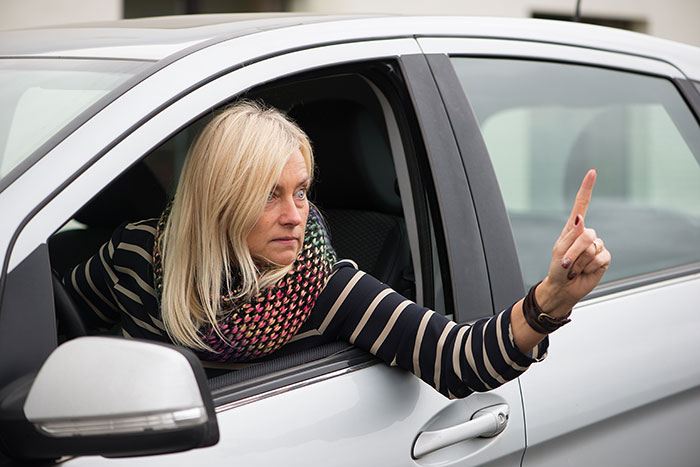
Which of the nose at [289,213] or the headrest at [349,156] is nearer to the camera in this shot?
the nose at [289,213]

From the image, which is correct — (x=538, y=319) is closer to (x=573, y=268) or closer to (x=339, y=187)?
(x=573, y=268)

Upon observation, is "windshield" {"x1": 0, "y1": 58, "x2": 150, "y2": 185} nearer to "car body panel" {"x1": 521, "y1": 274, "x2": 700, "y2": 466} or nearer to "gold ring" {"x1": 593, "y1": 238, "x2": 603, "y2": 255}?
"gold ring" {"x1": 593, "y1": 238, "x2": 603, "y2": 255}

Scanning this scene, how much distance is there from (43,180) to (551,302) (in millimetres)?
744

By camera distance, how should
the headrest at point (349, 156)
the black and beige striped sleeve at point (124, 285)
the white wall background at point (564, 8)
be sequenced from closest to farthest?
the black and beige striped sleeve at point (124, 285)
the headrest at point (349, 156)
the white wall background at point (564, 8)

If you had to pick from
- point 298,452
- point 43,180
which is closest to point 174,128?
point 43,180

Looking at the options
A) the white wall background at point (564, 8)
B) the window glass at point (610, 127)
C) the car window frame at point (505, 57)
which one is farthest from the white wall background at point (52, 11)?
the car window frame at point (505, 57)

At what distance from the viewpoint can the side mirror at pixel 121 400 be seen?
A: 0.86 metres

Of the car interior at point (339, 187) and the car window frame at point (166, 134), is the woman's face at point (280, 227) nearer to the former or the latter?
the car window frame at point (166, 134)

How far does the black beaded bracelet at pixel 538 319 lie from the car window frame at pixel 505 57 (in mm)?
255

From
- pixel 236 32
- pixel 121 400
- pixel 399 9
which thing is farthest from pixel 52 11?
pixel 121 400

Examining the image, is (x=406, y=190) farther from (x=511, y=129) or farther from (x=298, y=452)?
(x=511, y=129)

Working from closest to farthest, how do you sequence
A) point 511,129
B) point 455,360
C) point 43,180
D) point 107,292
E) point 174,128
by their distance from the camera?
point 43,180 < point 174,128 < point 455,360 < point 107,292 < point 511,129

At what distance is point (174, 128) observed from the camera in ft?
3.84

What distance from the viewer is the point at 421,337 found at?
136 centimetres
